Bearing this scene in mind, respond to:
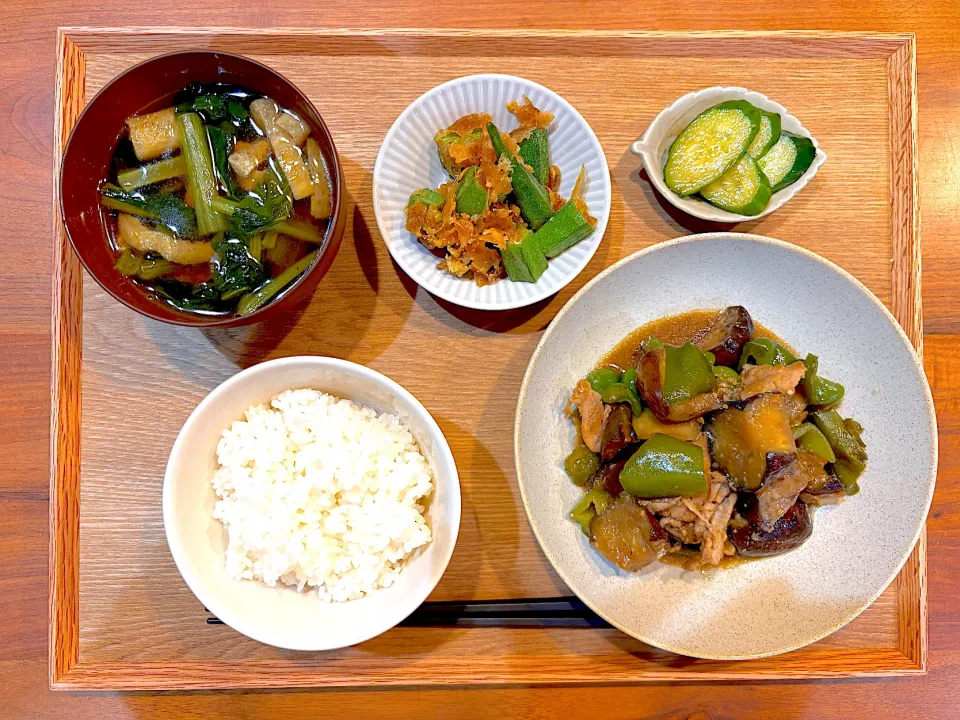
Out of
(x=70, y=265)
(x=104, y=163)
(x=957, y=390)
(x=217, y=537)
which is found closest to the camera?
(x=104, y=163)

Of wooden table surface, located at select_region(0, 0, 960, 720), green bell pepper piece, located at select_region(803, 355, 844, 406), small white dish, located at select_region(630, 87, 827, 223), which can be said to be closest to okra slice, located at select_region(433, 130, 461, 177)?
wooden table surface, located at select_region(0, 0, 960, 720)

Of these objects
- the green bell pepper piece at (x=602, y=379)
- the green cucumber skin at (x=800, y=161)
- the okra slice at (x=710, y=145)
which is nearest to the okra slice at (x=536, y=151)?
the okra slice at (x=710, y=145)

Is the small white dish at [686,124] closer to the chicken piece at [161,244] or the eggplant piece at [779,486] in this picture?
the eggplant piece at [779,486]

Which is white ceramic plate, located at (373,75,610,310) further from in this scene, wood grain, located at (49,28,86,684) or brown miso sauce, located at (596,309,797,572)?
wood grain, located at (49,28,86,684)

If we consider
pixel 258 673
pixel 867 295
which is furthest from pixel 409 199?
pixel 258 673

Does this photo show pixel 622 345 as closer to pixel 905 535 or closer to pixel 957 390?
pixel 905 535
